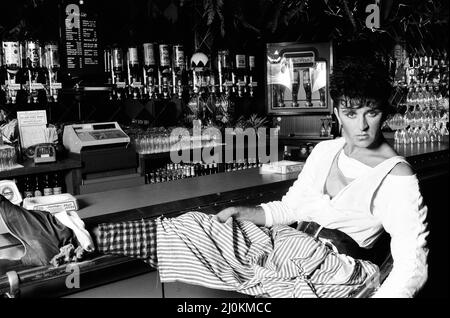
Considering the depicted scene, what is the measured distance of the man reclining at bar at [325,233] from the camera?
5.48 ft

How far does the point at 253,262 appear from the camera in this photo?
1.83m

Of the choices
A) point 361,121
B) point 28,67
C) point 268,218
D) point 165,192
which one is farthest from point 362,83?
point 28,67

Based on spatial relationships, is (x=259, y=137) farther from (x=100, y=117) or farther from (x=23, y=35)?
(x=23, y=35)

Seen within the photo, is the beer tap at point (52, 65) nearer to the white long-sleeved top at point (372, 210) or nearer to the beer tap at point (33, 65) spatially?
the beer tap at point (33, 65)

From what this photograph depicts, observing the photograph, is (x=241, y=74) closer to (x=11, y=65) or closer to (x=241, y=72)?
(x=241, y=72)

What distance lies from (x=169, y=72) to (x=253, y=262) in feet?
10.4

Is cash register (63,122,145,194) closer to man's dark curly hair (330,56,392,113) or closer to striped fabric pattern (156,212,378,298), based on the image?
striped fabric pattern (156,212,378,298)

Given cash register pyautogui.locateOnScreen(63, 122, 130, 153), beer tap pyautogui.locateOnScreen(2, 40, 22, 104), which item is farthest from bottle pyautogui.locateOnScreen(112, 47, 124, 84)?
beer tap pyautogui.locateOnScreen(2, 40, 22, 104)

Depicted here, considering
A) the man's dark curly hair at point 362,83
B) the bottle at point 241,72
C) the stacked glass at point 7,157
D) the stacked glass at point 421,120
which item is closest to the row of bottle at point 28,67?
the stacked glass at point 7,157

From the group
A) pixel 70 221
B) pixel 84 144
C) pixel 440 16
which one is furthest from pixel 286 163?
pixel 440 16

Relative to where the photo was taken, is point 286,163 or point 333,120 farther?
point 333,120

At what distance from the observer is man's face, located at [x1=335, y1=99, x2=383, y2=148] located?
186 cm

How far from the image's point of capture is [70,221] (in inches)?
78.2
